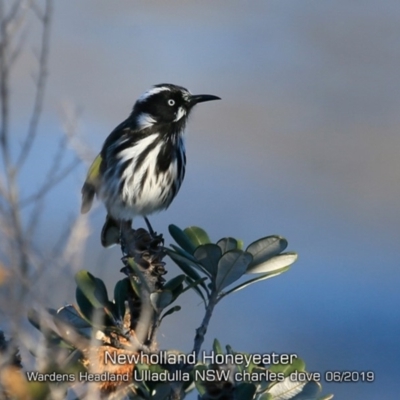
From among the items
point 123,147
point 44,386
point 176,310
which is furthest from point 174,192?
point 44,386

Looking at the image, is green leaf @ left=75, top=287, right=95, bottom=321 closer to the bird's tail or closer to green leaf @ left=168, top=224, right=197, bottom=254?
green leaf @ left=168, top=224, right=197, bottom=254

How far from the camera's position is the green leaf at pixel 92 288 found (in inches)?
112

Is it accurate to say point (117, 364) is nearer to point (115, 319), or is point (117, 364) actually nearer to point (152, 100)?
point (115, 319)

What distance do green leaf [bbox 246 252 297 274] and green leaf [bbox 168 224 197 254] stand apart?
0.71 feet

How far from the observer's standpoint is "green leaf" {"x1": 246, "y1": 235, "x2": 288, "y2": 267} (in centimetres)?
286

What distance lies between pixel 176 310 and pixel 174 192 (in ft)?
9.50

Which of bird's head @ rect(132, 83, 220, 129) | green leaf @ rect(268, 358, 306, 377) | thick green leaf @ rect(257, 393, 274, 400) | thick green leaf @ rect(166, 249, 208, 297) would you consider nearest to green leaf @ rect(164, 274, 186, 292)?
thick green leaf @ rect(166, 249, 208, 297)

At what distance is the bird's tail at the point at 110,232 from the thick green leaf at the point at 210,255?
179 centimetres

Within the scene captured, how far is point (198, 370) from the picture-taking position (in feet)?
7.88

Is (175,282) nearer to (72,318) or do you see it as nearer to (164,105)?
(72,318)

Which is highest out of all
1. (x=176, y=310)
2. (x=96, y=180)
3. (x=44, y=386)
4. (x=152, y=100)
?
(x=152, y=100)

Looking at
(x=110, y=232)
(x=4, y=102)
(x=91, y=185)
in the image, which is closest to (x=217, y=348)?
(x=4, y=102)

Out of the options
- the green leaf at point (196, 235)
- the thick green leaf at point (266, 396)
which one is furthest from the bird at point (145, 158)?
the thick green leaf at point (266, 396)

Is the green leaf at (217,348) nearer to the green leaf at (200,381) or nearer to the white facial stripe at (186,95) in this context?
the green leaf at (200,381)
